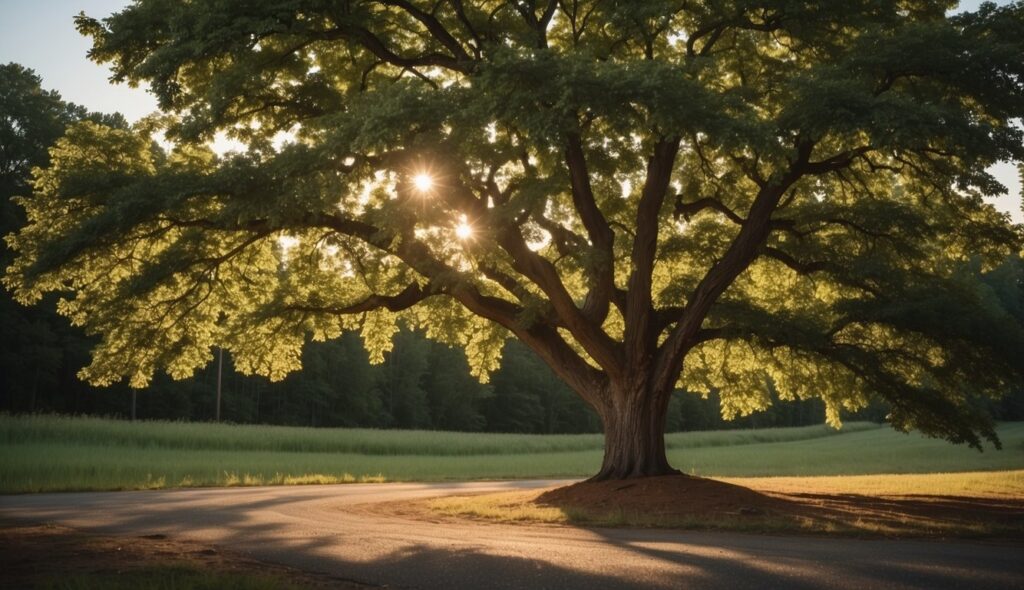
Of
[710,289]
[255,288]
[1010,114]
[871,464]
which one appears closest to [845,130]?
[1010,114]

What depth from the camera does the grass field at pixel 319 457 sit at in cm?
2264

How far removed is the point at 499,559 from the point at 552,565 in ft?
2.06

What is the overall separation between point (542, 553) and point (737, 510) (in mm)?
6162

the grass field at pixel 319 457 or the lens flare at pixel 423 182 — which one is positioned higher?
the lens flare at pixel 423 182

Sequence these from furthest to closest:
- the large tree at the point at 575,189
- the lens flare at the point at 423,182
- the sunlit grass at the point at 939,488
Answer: the sunlit grass at the point at 939,488 → the lens flare at the point at 423,182 → the large tree at the point at 575,189

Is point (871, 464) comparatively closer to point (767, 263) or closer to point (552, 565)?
point (767, 263)

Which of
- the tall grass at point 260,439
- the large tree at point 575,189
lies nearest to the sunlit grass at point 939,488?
the large tree at point 575,189

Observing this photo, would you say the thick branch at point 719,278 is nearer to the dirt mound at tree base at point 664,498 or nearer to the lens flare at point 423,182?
the dirt mound at tree base at point 664,498

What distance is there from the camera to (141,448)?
3017cm

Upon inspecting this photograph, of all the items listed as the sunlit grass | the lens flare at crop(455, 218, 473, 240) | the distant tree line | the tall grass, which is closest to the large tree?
the lens flare at crop(455, 218, 473, 240)

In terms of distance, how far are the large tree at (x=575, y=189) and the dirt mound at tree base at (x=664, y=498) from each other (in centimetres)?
118


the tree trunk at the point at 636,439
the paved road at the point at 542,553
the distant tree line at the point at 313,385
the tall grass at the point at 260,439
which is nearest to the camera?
the paved road at the point at 542,553

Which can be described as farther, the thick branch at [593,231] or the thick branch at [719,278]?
the thick branch at [719,278]

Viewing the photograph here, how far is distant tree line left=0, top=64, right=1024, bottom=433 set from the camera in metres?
45.5
